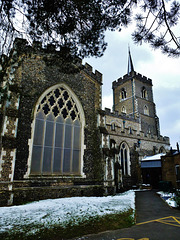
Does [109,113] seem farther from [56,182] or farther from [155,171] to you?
[56,182]

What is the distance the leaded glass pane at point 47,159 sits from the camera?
8.62 m

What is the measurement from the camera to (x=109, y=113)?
2403 cm

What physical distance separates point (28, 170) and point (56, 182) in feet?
5.33

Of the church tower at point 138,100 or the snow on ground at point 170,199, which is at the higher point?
the church tower at point 138,100

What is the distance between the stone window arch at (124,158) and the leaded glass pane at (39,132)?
33.8ft

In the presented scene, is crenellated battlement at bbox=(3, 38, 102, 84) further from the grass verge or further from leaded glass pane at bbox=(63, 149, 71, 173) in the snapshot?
leaded glass pane at bbox=(63, 149, 71, 173)

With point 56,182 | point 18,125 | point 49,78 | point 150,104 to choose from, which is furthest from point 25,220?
point 150,104

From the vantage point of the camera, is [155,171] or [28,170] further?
[155,171]

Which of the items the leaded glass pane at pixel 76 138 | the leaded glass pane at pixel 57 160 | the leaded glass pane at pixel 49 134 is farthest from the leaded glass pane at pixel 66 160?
the leaded glass pane at pixel 49 134

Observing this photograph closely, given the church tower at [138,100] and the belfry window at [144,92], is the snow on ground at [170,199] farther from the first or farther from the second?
the belfry window at [144,92]

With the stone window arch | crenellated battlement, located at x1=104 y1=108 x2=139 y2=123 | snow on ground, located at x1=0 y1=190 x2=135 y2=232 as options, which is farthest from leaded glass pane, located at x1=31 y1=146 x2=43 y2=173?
crenellated battlement, located at x1=104 y1=108 x2=139 y2=123

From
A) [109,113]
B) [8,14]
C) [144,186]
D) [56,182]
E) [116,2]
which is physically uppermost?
[109,113]

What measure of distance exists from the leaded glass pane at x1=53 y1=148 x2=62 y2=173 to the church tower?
2214 centimetres

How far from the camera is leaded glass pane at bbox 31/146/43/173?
8263mm
